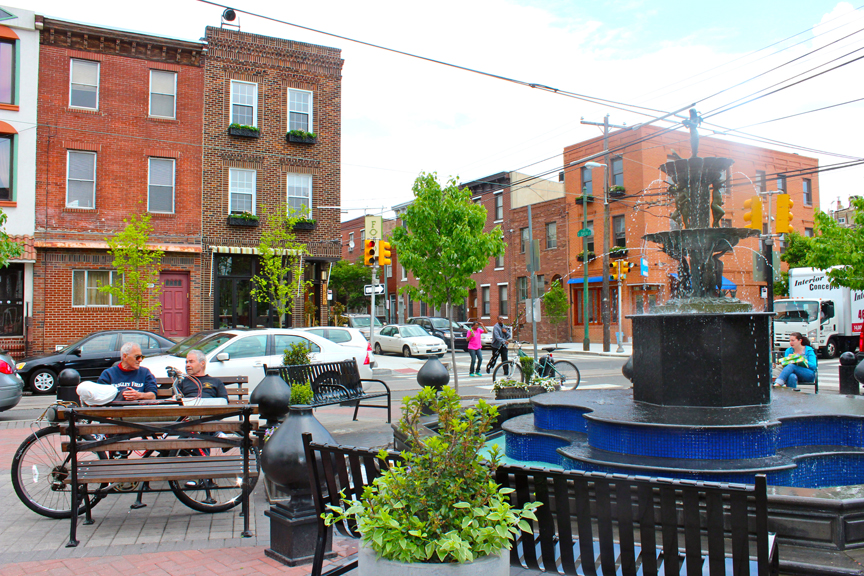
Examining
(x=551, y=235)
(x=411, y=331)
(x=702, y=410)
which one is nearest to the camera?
(x=702, y=410)

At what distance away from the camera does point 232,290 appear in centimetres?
2417

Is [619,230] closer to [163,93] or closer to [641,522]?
[163,93]

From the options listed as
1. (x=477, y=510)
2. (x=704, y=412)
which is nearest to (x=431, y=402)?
(x=477, y=510)

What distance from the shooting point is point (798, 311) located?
27.6 m

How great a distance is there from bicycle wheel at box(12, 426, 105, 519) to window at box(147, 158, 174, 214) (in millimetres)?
18818

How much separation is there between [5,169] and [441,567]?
23967mm

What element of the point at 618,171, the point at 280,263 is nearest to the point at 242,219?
the point at 280,263

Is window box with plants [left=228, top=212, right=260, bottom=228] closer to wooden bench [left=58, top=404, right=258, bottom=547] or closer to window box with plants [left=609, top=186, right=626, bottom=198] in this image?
window box with plants [left=609, top=186, right=626, bottom=198]

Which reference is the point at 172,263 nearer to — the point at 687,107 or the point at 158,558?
the point at 687,107

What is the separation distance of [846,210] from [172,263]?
7524 centimetres

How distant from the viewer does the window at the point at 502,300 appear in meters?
41.8

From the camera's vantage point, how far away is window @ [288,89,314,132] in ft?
82.8

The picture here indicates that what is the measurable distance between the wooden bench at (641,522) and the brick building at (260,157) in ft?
71.5

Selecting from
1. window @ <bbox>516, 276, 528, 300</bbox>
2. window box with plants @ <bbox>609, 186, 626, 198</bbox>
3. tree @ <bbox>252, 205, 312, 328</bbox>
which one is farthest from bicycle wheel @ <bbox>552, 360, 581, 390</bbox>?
window @ <bbox>516, 276, 528, 300</bbox>
